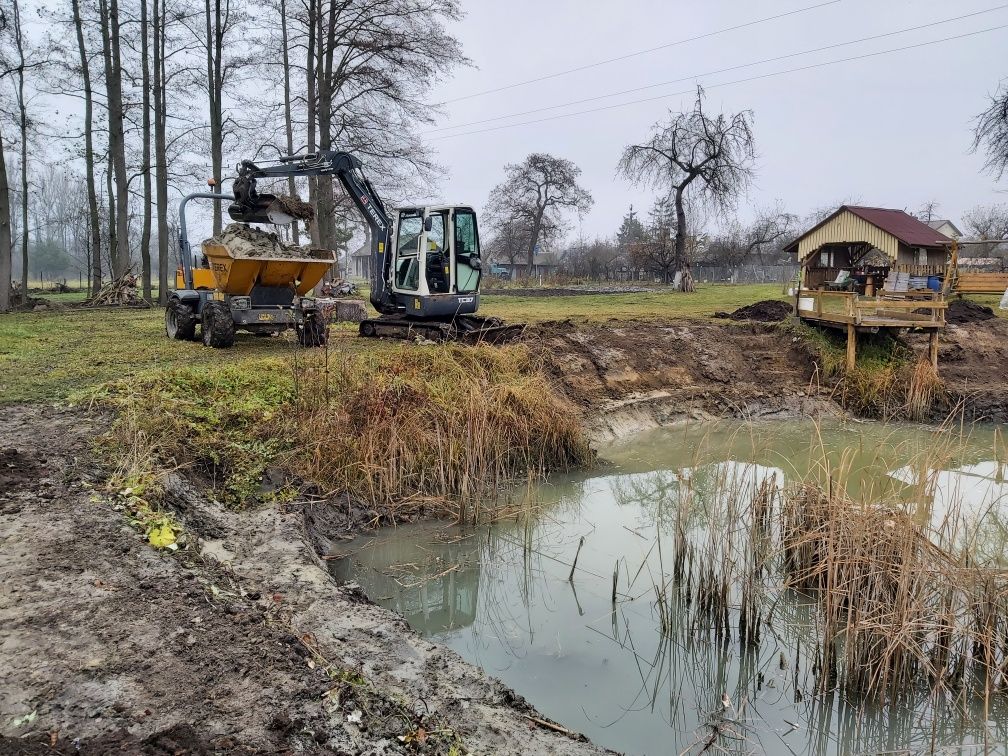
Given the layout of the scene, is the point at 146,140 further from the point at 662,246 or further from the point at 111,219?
the point at 662,246

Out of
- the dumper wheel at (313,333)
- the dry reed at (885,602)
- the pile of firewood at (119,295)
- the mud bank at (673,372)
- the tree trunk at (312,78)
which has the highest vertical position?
the tree trunk at (312,78)

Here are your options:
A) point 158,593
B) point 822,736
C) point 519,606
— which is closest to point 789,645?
point 822,736

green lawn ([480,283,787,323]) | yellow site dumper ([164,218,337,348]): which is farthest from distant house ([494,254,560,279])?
yellow site dumper ([164,218,337,348])

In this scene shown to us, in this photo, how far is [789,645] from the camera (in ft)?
14.1

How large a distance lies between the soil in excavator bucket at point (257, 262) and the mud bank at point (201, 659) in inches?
229

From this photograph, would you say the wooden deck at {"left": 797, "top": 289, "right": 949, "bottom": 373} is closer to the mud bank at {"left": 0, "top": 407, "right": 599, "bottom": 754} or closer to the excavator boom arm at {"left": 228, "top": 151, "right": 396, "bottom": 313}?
the excavator boom arm at {"left": 228, "top": 151, "right": 396, "bottom": 313}

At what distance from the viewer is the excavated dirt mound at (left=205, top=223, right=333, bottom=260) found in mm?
10039

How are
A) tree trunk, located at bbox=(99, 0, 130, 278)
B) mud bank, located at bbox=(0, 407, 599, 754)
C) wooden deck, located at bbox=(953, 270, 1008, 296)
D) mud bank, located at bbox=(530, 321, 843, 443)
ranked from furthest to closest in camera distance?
tree trunk, located at bbox=(99, 0, 130, 278) < wooden deck, located at bbox=(953, 270, 1008, 296) < mud bank, located at bbox=(530, 321, 843, 443) < mud bank, located at bbox=(0, 407, 599, 754)

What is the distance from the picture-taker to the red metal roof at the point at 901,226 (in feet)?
60.5

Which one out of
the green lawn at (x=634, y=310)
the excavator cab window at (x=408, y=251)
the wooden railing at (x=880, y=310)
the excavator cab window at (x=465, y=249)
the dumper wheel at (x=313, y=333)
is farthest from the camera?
the green lawn at (x=634, y=310)

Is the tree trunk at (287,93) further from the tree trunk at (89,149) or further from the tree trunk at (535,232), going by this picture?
the tree trunk at (535,232)

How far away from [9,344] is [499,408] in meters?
7.81

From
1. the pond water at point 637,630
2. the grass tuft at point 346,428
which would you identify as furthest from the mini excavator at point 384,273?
the pond water at point 637,630

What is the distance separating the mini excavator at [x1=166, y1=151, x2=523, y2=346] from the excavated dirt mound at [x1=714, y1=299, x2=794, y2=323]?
20.8 ft
